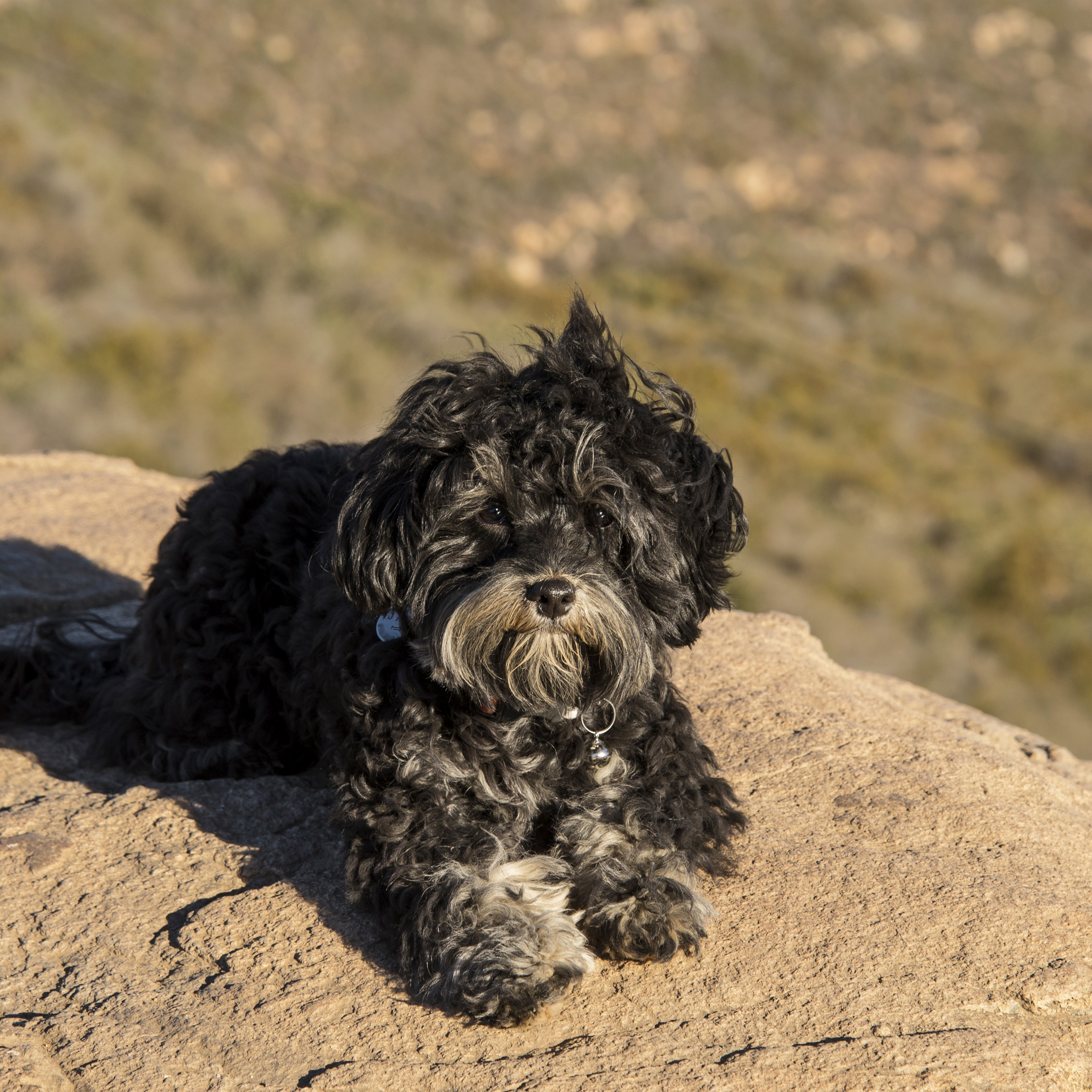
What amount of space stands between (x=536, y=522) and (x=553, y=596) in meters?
0.28

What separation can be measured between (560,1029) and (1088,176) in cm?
Answer: 3239

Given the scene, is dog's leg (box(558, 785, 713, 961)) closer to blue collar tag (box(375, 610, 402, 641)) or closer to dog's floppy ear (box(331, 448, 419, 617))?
blue collar tag (box(375, 610, 402, 641))

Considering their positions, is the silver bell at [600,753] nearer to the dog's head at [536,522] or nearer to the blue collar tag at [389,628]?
the dog's head at [536,522]

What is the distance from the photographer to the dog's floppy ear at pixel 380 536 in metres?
3.58

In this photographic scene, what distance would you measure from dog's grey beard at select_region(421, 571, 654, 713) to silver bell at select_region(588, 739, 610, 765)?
0.81 feet

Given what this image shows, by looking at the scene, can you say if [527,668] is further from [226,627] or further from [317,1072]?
[226,627]

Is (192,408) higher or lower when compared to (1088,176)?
lower

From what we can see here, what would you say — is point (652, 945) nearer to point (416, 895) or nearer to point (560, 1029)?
point (560, 1029)

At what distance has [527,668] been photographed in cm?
354

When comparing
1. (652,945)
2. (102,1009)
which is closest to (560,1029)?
(652,945)

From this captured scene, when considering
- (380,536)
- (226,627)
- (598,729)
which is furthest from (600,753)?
(226,627)

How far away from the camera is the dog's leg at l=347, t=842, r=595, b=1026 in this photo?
332 cm

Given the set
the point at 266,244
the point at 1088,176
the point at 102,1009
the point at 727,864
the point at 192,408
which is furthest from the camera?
the point at 1088,176

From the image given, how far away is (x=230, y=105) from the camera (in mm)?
24672
